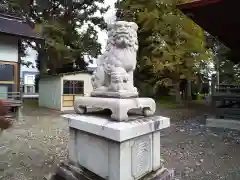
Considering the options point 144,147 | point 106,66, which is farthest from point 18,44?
point 144,147

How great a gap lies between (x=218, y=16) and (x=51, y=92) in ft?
34.4

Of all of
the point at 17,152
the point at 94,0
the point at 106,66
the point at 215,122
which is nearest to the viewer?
the point at 106,66

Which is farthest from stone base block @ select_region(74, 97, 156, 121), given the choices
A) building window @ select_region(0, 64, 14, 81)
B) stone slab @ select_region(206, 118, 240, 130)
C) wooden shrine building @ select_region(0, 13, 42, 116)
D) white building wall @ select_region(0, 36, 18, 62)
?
white building wall @ select_region(0, 36, 18, 62)

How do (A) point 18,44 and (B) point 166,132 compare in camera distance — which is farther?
(A) point 18,44

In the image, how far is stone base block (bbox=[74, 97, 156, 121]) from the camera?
2.58 meters

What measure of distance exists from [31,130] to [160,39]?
29.3ft

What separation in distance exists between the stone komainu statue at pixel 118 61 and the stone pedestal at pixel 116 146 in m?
0.45

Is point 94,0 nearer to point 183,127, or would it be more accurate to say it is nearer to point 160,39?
point 160,39

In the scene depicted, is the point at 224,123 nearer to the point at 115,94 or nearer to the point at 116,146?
the point at 115,94

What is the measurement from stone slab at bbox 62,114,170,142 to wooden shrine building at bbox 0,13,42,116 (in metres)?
7.30

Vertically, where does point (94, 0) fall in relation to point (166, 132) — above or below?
above

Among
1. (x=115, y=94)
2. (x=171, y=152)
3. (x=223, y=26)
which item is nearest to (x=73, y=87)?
(x=223, y=26)

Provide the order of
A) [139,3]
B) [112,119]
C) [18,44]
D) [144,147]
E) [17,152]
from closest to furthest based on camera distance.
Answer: [112,119] < [144,147] < [17,152] < [18,44] < [139,3]

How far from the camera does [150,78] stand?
17016 millimetres
